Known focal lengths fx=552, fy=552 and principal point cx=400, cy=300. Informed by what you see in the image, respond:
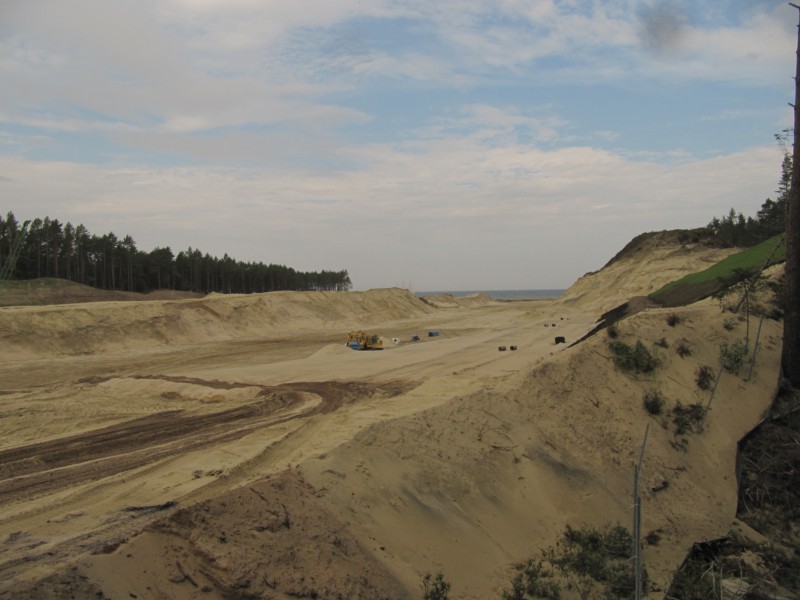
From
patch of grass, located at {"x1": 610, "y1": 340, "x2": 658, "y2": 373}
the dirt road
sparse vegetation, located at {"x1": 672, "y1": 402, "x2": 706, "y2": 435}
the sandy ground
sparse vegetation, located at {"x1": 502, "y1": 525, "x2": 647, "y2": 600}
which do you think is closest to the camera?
the sandy ground

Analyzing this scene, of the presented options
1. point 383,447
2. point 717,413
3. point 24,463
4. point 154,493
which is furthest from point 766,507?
point 24,463

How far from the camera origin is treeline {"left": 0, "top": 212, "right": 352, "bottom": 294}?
2815 inches

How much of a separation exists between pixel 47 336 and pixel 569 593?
3816 centimetres

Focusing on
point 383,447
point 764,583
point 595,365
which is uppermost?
point 595,365

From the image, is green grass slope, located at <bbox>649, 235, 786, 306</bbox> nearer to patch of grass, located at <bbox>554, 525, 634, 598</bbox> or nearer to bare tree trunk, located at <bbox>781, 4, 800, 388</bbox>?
bare tree trunk, located at <bbox>781, 4, 800, 388</bbox>

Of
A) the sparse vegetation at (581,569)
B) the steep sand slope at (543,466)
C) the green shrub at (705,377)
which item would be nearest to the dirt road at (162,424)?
the steep sand slope at (543,466)

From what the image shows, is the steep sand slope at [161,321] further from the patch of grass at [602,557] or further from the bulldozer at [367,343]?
the patch of grass at [602,557]

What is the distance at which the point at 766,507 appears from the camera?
9.53m

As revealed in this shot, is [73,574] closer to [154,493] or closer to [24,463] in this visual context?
[154,493]

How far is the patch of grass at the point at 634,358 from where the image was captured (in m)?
11.9

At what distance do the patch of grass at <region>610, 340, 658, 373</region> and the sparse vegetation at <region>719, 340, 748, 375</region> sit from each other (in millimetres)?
1553

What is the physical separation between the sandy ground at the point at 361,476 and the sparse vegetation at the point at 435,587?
0.11m

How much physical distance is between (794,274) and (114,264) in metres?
85.6

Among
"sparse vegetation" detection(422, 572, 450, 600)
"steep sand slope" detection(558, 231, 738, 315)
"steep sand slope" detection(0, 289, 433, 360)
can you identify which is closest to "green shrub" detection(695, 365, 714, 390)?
"sparse vegetation" detection(422, 572, 450, 600)
